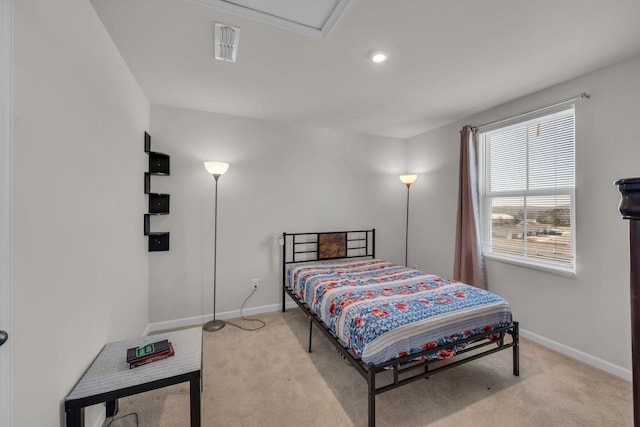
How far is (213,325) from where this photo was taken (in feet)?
10.2

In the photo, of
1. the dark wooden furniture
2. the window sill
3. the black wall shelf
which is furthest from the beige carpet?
the dark wooden furniture

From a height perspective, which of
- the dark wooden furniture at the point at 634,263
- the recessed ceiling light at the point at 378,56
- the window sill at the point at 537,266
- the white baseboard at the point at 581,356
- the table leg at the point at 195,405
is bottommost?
the white baseboard at the point at 581,356

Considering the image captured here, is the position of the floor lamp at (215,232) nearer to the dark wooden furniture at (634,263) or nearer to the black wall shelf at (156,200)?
the black wall shelf at (156,200)

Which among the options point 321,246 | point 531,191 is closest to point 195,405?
point 321,246

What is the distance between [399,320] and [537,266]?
190 centimetres

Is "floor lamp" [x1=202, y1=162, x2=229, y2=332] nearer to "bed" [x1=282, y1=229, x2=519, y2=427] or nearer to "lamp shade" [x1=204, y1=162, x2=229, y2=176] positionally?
"lamp shade" [x1=204, y1=162, x2=229, y2=176]

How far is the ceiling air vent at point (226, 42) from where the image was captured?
1.78 metres

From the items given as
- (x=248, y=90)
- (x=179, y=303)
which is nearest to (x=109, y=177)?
(x=248, y=90)

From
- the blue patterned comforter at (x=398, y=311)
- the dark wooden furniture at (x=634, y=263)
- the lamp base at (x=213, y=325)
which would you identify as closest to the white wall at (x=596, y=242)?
the blue patterned comforter at (x=398, y=311)

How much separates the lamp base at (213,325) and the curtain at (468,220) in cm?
291

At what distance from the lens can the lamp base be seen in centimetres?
302

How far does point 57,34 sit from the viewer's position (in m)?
1.25

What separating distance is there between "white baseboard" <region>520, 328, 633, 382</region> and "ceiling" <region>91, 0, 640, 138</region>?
8.03 feet

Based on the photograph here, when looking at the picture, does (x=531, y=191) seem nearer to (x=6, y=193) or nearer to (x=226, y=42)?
(x=226, y=42)
